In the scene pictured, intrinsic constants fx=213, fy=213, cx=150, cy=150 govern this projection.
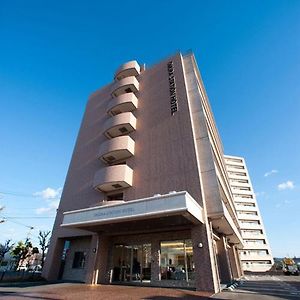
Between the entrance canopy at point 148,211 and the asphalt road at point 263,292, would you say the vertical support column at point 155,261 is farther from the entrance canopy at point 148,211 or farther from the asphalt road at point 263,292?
the asphalt road at point 263,292

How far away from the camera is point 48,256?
19.4 metres

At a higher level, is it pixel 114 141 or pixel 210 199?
pixel 114 141

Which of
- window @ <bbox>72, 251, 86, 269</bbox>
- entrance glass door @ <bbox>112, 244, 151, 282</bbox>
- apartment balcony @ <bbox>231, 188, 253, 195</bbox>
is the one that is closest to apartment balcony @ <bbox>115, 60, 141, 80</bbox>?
entrance glass door @ <bbox>112, 244, 151, 282</bbox>

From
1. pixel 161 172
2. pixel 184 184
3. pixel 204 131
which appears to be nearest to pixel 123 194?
pixel 161 172

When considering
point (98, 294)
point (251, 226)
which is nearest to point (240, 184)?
point (251, 226)

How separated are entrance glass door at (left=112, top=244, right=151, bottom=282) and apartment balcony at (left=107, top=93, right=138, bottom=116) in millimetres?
13866

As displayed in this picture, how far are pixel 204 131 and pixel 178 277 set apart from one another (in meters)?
11.0

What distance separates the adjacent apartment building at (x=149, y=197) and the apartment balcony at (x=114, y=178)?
0.09 meters

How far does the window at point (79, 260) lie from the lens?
61.4ft

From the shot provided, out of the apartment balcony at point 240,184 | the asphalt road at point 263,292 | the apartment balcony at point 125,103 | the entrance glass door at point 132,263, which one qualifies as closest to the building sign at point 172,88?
the apartment balcony at point 125,103

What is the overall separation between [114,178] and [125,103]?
355 inches

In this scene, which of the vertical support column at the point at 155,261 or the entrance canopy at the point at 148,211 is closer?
the entrance canopy at the point at 148,211

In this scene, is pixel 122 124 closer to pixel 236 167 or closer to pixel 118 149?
pixel 118 149

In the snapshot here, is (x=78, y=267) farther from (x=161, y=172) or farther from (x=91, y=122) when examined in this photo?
(x=91, y=122)
